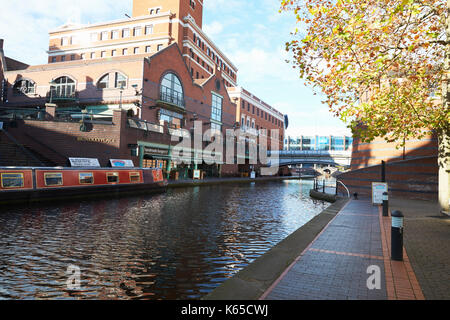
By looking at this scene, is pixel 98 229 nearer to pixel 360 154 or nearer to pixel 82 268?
pixel 82 268

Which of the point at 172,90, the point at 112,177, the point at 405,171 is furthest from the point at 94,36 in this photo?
the point at 405,171

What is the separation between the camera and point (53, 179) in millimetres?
14523

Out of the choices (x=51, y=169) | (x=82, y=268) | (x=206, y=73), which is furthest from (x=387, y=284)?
(x=206, y=73)

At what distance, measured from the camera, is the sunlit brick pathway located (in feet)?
12.6

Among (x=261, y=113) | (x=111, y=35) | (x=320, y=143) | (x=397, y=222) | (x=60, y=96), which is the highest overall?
(x=111, y=35)

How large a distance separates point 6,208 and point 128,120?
45.1 ft

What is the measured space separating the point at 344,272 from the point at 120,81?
2943 centimetres

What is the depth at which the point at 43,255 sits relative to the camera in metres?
6.08

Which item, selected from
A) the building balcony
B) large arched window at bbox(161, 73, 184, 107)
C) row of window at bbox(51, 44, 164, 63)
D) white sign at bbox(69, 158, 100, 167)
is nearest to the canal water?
white sign at bbox(69, 158, 100, 167)

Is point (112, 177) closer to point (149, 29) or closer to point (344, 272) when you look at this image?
point (344, 272)

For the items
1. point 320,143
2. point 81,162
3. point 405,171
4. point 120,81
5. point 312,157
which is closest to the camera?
point 405,171

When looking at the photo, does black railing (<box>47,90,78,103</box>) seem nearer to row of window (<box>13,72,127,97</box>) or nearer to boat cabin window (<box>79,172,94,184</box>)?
row of window (<box>13,72,127,97</box>)

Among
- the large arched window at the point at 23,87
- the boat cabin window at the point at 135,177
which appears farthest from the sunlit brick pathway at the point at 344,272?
the large arched window at the point at 23,87

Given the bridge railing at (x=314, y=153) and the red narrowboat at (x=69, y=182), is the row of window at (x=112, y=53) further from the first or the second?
the bridge railing at (x=314, y=153)
